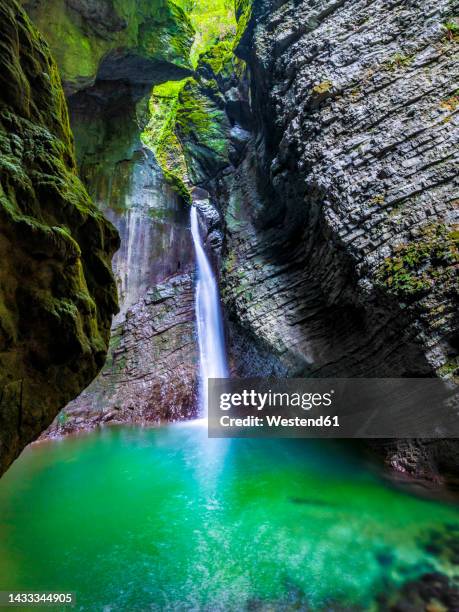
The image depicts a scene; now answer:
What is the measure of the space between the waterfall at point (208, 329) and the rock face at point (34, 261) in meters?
10.7

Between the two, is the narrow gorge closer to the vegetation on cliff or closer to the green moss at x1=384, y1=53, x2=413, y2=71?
the green moss at x1=384, y1=53, x2=413, y2=71

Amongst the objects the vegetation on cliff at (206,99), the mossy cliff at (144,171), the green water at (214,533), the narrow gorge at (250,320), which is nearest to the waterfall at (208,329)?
the narrow gorge at (250,320)

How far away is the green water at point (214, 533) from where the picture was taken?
4641mm

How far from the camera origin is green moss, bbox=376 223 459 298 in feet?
21.8

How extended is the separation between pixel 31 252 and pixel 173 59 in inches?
555

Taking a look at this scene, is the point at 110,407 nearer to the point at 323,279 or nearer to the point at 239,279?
the point at 239,279

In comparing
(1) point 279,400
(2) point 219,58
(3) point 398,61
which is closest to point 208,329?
(1) point 279,400

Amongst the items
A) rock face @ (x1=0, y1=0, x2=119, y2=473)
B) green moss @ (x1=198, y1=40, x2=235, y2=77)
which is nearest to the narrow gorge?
rock face @ (x1=0, y1=0, x2=119, y2=473)

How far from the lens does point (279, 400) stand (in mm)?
12648

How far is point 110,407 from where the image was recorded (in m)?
15.0

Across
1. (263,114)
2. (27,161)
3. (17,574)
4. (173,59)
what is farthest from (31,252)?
(173,59)

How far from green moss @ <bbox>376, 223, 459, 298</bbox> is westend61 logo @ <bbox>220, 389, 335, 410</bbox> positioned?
382 centimetres

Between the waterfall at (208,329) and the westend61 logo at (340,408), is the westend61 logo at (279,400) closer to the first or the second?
the westend61 logo at (340,408)

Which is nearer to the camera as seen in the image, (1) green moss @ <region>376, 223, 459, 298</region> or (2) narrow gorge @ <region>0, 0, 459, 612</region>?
(2) narrow gorge @ <region>0, 0, 459, 612</region>
